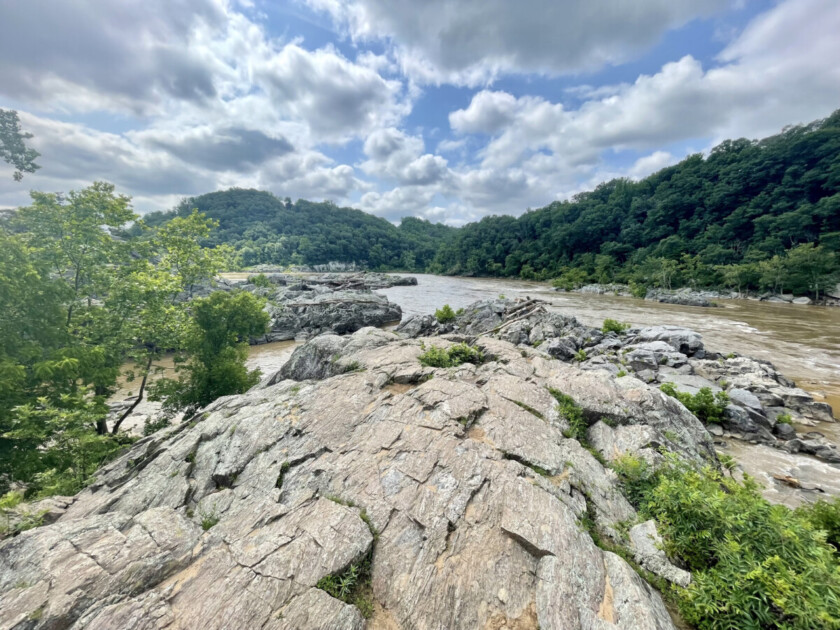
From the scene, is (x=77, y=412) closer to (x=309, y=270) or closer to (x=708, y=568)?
(x=708, y=568)

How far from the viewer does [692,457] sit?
7.24 m

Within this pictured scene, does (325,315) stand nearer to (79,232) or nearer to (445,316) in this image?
(445,316)

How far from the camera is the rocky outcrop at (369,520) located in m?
4.05

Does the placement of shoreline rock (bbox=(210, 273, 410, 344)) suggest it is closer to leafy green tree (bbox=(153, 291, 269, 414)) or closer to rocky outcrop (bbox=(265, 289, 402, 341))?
rocky outcrop (bbox=(265, 289, 402, 341))

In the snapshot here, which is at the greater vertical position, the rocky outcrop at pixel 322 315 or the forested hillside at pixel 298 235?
the forested hillside at pixel 298 235

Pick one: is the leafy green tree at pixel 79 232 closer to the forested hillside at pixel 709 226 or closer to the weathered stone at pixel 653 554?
the weathered stone at pixel 653 554

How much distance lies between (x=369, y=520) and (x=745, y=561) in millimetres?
5142

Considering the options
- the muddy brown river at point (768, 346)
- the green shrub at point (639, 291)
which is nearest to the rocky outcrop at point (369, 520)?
the muddy brown river at point (768, 346)

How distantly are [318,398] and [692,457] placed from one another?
9522 millimetres

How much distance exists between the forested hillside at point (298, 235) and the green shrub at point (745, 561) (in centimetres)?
15414

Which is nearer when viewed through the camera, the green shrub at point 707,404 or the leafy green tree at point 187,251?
the green shrub at point 707,404

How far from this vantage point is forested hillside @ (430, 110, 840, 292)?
179 feet

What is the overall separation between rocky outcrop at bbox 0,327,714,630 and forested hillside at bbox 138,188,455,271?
485 ft

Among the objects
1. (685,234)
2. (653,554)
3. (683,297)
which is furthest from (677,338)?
(685,234)
